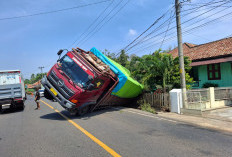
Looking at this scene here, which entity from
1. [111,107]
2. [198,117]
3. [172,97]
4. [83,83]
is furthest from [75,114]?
[198,117]

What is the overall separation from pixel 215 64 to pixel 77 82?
11893mm

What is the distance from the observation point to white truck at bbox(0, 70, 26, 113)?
35.2 feet

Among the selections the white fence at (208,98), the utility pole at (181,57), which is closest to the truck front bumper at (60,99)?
the utility pole at (181,57)

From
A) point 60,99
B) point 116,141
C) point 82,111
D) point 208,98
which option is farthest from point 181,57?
point 60,99

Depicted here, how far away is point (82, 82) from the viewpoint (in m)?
7.66

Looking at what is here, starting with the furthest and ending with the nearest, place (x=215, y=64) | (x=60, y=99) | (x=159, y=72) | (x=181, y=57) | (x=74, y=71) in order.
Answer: (x=215, y=64)
(x=159, y=72)
(x=181, y=57)
(x=74, y=71)
(x=60, y=99)

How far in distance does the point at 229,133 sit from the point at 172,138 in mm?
2043

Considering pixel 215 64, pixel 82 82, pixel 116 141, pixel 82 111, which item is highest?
pixel 215 64

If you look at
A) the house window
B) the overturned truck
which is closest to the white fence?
the overturned truck

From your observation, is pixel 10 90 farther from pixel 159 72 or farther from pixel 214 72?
pixel 214 72

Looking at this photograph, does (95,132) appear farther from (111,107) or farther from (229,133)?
(111,107)

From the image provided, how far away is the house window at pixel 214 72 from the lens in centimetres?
1396

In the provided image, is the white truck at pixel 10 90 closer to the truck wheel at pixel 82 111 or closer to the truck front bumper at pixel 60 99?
the truck front bumper at pixel 60 99

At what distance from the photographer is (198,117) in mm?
7730
